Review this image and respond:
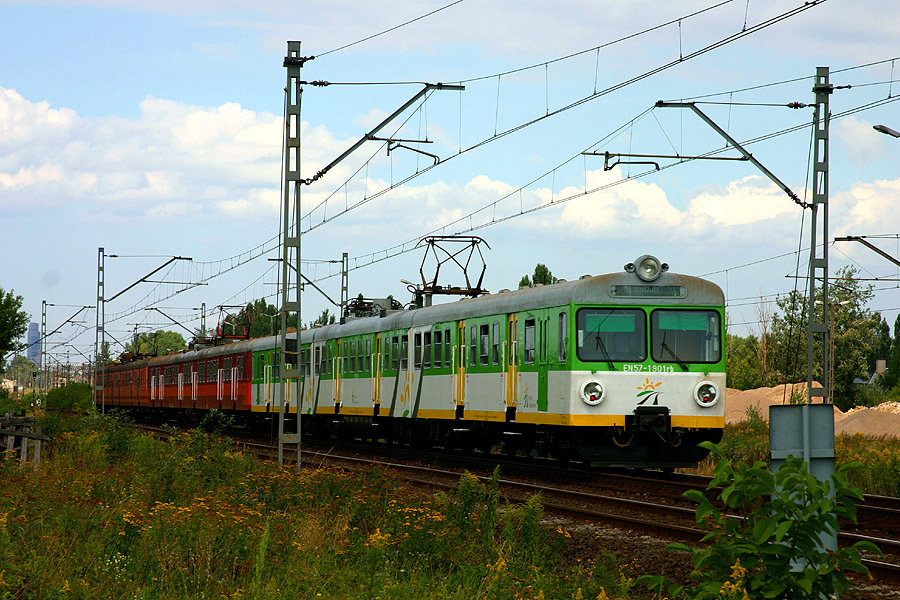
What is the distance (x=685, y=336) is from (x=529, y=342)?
2.64 meters

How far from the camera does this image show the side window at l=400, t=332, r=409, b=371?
25125 millimetres

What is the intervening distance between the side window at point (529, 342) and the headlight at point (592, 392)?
1.73 meters

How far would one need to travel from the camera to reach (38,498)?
38.0ft

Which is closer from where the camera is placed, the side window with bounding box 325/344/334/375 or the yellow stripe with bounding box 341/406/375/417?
the yellow stripe with bounding box 341/406/375/417

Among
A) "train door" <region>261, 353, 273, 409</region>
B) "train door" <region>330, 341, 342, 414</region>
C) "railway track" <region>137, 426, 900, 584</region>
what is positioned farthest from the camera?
"train door" <region>261, 353, 273, 409</region>

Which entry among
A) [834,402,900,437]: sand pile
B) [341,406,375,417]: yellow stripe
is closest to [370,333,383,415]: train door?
[341,406,375,417]: yellow stripe

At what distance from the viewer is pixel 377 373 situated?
88.4 feet

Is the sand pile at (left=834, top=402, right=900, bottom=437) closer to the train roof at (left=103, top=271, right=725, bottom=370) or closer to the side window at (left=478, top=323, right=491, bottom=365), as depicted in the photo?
the train roof at (left=103, top=271, right=725, bottom=370)

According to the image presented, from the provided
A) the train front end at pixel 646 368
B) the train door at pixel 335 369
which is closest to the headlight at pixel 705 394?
the train front end at pixel 646 368

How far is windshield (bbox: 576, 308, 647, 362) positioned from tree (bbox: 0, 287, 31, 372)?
4656 centimetres

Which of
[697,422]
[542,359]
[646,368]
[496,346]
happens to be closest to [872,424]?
[496,346]

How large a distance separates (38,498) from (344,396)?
18.2 m

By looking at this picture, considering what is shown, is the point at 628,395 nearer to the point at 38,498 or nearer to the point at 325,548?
the point at 325,548

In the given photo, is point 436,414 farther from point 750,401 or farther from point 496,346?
point 750,401
